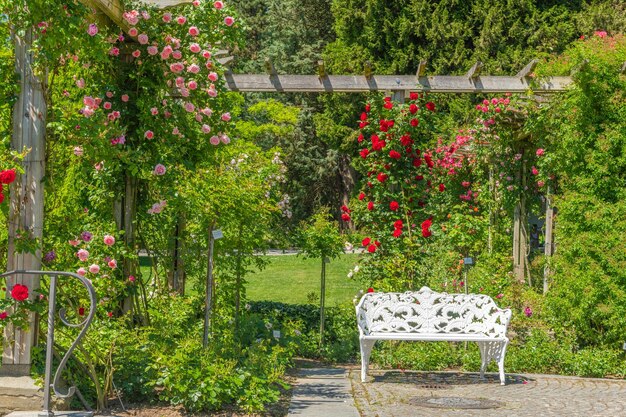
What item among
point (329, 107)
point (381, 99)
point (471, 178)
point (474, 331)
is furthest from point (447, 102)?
point (474, 331)

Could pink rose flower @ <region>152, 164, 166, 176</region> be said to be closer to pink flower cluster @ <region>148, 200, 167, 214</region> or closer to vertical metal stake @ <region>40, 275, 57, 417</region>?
pink flower cluster @ <region>148, 200, 167, 214</region>

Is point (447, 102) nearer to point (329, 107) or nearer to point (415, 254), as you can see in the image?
point (329, 107)

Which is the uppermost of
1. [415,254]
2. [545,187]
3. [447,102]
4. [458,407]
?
[447,102]

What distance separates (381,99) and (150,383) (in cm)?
486

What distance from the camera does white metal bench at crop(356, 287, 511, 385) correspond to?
8211 millimetres

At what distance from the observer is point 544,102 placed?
33.1 ft

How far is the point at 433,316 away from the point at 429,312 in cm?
5

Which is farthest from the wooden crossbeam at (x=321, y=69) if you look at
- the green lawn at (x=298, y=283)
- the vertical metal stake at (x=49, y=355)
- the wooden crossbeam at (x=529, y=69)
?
the vertical metal stake at (x=49, y=355)

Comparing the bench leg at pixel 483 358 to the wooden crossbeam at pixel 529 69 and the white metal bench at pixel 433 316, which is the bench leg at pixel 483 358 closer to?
the white metal bench at pixel 433 316

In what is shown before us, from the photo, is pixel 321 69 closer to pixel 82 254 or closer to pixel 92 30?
pixel 92 30

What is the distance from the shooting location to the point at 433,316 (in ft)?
27.3

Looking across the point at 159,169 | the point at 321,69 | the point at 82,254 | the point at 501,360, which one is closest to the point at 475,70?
the point at 321,69

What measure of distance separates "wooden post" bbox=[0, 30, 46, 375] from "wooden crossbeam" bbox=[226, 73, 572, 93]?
13.2 ft

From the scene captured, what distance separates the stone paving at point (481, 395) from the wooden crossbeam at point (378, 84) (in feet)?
10.5
